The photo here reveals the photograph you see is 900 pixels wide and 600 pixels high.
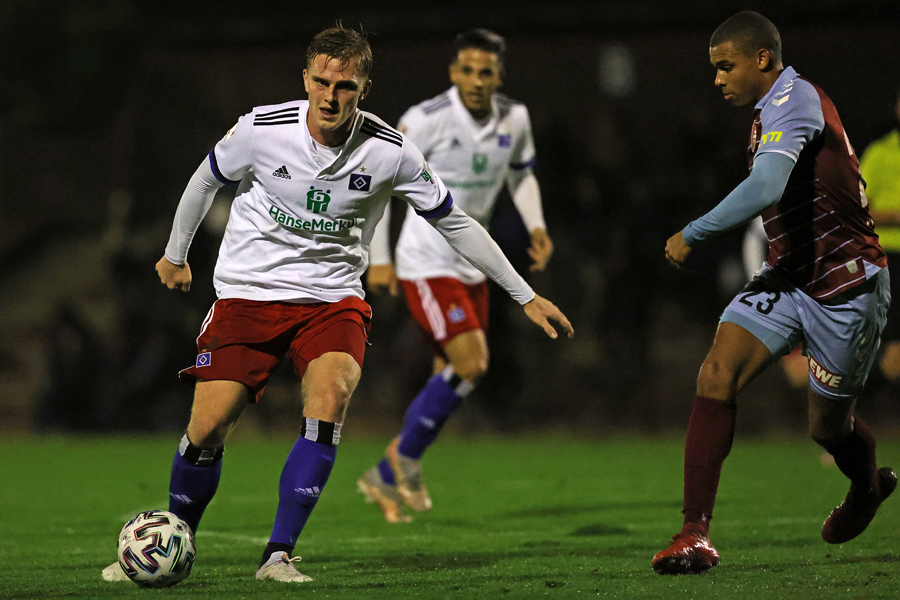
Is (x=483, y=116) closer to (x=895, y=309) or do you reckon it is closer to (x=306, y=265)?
(x=306, y=265)

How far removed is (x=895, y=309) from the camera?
8.88 metres

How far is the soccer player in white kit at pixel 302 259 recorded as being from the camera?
14.6ft

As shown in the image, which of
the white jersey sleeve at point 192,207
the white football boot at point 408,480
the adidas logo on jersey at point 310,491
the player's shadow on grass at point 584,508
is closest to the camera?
the adidas logo on jersey at point 310,491

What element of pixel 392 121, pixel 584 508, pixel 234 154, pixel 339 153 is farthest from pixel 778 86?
pixel 392 121

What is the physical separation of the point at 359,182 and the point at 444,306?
2.39 meters

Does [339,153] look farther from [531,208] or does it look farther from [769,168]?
[531,208]

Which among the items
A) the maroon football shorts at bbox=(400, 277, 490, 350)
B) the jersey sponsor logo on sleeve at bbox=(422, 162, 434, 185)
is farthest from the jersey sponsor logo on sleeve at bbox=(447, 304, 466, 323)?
the jersey sponsor logo on sleeve at bbox=(422, 162, 434, 185)

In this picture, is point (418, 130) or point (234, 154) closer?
point (234, 154)

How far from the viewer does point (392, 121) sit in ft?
48.3

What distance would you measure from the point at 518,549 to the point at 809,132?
7.34 ft

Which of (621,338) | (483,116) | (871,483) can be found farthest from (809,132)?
(621,338)

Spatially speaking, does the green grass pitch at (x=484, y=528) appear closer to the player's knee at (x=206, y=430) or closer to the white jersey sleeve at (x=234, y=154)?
the player's knee at (x=206, y=430)

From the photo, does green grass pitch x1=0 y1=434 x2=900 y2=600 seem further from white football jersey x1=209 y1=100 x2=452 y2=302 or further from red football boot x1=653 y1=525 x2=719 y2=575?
white football jersey x1=209 y1=100 x2=452 y2=302

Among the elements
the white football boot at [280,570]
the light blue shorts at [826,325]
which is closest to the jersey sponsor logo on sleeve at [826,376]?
the light blue shorts at [826,325]
